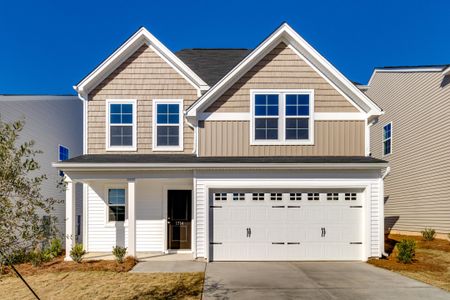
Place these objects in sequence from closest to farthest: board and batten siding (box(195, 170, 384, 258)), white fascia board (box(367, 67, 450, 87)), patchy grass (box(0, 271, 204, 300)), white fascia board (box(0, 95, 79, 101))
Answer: patchy grass (box(0, 271, 204, 300)) → board and batten siding (box(195, 170, 384, 258)) → white fascia board (box(0, 95, 79, 101)) → white fascia board (box(367, 67, 450, 87))

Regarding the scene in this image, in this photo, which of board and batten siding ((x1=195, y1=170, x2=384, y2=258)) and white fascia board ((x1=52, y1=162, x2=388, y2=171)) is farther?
board and batten siding ((x1=195, y1=170, x2=384, y2=258))

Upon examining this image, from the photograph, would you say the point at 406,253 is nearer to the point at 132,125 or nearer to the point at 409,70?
the point at 132,125

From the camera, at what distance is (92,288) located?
27.9 feet

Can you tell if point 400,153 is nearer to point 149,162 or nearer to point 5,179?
point 149,162

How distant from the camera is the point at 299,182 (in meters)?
11.8

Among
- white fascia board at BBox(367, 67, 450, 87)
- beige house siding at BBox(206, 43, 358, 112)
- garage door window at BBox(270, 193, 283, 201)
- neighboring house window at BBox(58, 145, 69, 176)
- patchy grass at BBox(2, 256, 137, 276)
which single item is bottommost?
patchy grass at BBox(2, 256, 137, 276)

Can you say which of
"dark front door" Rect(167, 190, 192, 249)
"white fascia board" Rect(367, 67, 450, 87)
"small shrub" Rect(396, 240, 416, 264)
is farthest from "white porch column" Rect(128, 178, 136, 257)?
"white fascia board" Rect(367, 67, 450, 87)

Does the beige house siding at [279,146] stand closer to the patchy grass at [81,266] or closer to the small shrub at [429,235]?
the patchy grass at [81,266]

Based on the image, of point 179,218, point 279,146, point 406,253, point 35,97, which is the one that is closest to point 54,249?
point 179,218

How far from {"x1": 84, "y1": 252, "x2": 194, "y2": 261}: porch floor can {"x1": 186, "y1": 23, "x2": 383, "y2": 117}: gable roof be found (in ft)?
15.6

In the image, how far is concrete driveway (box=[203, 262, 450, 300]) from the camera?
788 cm

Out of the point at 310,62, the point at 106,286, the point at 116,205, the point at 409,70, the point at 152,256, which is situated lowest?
the point at 152,256

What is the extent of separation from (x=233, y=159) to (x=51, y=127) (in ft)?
34.3

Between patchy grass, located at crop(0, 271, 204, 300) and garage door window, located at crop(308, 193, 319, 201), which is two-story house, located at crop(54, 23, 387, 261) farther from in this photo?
patchy grass, located at crop(0, 271, 204, 300)
